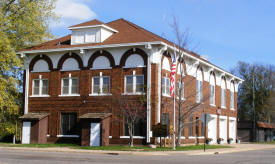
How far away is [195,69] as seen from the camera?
41.7 m

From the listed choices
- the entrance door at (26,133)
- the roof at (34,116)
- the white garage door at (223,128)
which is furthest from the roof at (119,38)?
the white garage door at (223,128)

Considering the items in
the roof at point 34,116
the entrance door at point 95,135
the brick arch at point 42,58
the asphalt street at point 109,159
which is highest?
the brick arch at point 42,58

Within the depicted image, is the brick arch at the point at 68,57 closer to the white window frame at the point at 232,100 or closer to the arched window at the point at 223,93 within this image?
the arched window at the point at 223,93

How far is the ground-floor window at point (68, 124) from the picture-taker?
122ft

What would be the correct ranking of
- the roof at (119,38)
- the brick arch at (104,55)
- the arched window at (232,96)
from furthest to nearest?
the arched window at (232,96) < the brick arch at (104,55) < the roof at (119,38)

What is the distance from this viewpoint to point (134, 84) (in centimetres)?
3500

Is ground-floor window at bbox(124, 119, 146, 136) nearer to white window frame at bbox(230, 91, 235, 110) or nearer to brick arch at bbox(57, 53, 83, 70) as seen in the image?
brick arch at bbox(57, 53, 83, 70)

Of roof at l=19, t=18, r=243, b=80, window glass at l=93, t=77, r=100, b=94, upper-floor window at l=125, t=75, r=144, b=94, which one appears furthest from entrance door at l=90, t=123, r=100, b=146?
roof at l=19, t=18, r=243, b=80

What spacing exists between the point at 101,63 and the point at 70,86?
3.80 m

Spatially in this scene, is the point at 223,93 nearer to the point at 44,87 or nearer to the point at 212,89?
the point at 212,89

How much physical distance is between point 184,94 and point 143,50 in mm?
6864

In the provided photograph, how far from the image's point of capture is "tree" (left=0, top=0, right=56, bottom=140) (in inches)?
1486

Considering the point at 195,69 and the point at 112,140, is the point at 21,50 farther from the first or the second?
the point at 195,69

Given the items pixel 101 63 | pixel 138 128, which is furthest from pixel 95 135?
pixel 101 63
